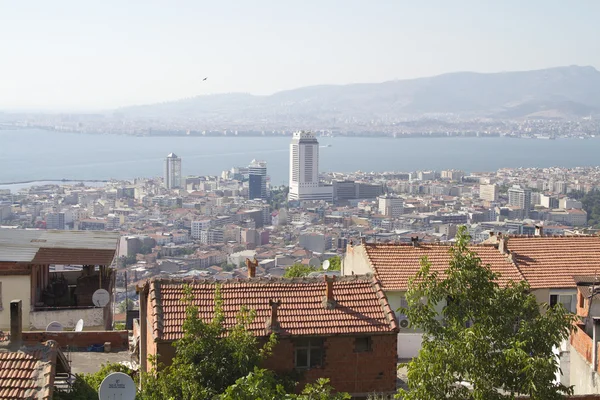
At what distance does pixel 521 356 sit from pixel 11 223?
257 feet

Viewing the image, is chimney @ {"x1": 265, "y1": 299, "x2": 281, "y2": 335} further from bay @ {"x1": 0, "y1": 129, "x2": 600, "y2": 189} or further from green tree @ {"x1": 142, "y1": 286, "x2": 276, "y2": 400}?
bay @ {"x1": 0, "y1": 129, "x2": 600, "y2": 189}

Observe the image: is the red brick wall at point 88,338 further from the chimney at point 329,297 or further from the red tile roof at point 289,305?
the chimney at point 329,297

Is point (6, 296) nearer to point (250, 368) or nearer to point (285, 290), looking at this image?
point (285, 290)

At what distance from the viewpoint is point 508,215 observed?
90.7 metres

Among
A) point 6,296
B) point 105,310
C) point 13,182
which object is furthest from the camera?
point 13,182

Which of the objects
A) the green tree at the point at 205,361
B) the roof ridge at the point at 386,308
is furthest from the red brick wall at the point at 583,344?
the green tree at the point at 205,361

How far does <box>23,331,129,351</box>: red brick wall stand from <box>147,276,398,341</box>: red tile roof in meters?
1.33

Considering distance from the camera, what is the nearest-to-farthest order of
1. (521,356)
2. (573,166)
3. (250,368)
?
1. (521,356)
2. (250,368)
3. (573,166)

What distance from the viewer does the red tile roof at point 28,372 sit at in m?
3.91

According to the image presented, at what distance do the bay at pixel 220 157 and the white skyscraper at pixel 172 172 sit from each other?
9909 millimetres

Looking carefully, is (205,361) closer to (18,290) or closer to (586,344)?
(586,344)

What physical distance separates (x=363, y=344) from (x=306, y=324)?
0.41 meters

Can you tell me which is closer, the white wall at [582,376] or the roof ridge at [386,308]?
the white wall at [582,376]

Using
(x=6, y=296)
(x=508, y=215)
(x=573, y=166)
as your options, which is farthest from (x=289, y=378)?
(x=573, y=166)
